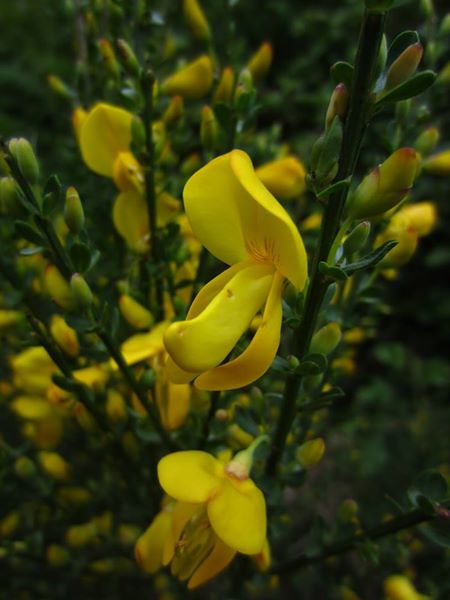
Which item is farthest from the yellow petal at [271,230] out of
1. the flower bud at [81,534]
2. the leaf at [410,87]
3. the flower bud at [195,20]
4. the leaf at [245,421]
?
the flower bud at [81,534]

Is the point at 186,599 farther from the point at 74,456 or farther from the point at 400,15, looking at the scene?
the point at 400,15

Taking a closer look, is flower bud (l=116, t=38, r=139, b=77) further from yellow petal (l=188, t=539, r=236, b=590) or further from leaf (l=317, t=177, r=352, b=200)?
yellow petal (l=188, t=539, r=236, b=590)

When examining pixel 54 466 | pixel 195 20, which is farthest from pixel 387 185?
pixel 54 466

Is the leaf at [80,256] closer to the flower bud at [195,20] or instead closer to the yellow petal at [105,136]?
the yellow petal at [105,136]

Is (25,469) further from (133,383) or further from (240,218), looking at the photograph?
(240,218)

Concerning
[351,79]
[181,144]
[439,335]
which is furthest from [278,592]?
[439,335]

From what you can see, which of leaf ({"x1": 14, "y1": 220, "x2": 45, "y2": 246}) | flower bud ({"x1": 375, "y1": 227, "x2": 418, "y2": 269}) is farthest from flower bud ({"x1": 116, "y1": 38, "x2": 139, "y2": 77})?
flower bud ({"x1": 375, "y1": 227, "x2": 418, "y2": 269})
